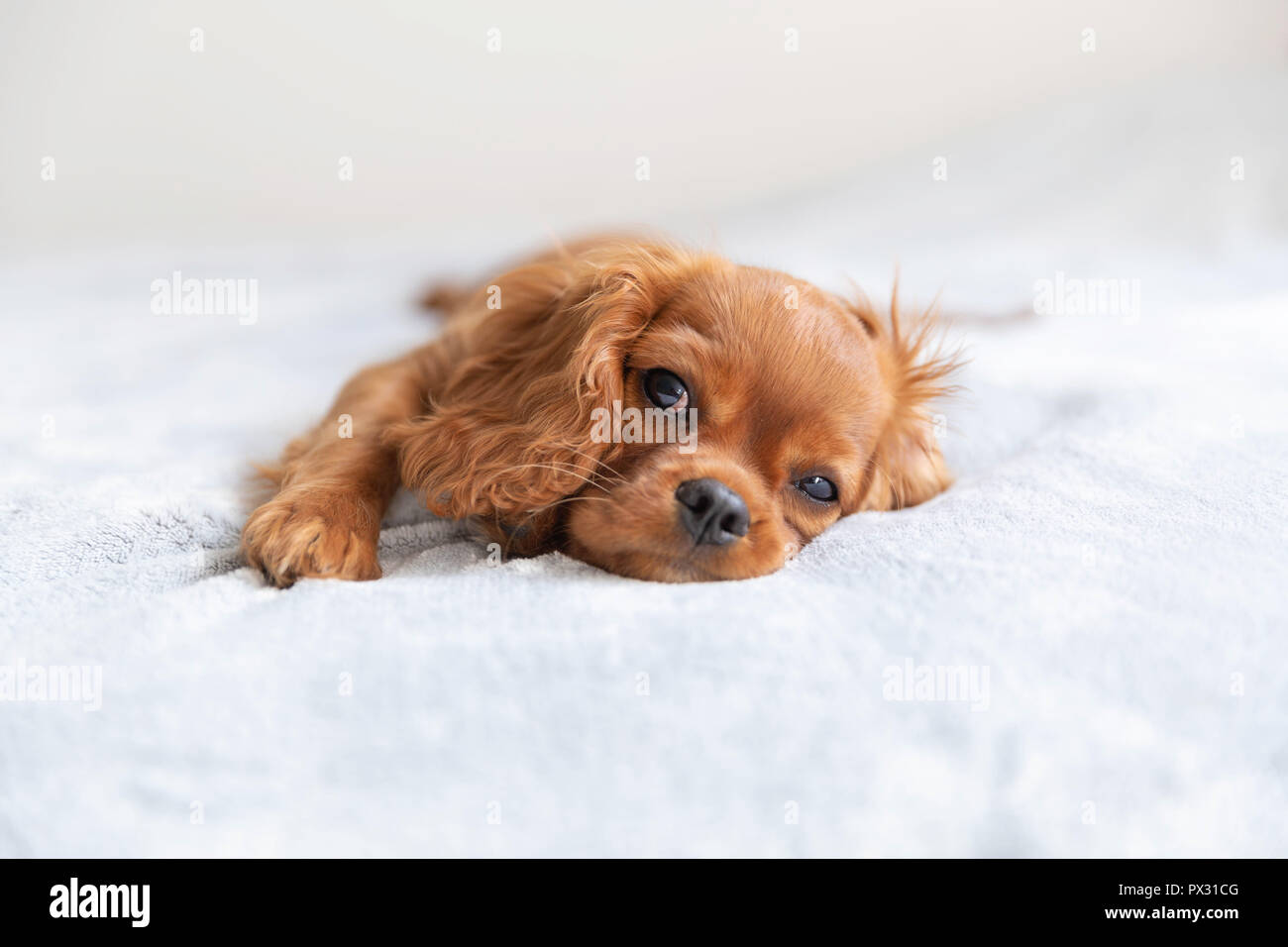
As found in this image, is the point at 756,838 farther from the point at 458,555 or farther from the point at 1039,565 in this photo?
the point at 458,555

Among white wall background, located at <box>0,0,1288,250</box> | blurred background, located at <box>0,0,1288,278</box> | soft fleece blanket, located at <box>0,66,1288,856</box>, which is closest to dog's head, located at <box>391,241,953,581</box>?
soft fleece blanket, located at <box>0,66,1288,856</box>

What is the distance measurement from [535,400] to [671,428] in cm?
27

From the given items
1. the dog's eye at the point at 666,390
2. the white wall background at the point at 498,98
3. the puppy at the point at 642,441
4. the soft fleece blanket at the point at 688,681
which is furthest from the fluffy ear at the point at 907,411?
the white wall background at the point at 498,98

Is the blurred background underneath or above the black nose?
above

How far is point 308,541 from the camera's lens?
1.58 m

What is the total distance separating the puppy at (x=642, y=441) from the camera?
5.27 ft

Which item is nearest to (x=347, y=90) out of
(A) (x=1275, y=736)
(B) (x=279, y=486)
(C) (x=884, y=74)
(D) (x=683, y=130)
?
(D) (x=683, y=130)

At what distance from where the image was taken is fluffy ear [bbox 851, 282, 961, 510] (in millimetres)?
2057

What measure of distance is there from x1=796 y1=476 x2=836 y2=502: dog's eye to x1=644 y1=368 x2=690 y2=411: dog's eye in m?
0.28

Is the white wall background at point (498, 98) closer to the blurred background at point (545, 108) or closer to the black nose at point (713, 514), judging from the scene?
the blurred background at point (545, 108)

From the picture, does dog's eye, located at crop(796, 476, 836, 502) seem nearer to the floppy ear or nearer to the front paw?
the floppy ear

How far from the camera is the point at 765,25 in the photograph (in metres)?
5.35

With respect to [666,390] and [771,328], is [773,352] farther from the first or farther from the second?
[666,390]
